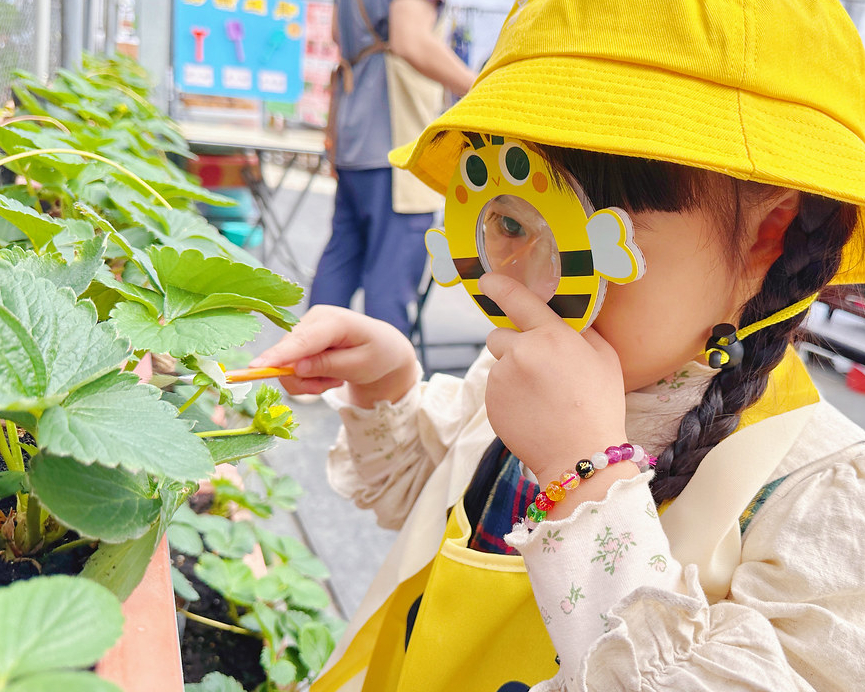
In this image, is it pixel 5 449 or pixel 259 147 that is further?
pixel 259 147

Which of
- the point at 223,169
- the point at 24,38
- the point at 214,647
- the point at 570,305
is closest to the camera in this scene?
the point at 570,305

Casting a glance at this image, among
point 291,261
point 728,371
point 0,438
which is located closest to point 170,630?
point 0,438

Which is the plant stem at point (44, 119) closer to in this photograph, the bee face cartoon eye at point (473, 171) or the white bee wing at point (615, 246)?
the bee face cartoon eye at point (473, 171)

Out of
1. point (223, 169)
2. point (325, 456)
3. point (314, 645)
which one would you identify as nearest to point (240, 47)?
point (223, 169)

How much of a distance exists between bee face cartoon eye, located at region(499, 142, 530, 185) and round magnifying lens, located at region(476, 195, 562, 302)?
0.07ft

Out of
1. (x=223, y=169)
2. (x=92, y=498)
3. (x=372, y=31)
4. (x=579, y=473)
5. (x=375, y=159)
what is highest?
(x=372, y=31)

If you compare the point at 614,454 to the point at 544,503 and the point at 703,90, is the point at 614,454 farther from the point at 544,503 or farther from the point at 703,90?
the point at 703,90

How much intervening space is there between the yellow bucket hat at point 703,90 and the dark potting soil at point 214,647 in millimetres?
609

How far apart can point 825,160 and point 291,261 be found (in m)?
3.78

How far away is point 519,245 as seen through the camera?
2.23 ft

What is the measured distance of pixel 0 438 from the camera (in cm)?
41

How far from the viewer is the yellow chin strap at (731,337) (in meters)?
0.65

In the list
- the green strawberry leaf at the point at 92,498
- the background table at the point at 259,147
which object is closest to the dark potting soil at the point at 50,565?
the green strawberry leaf at the point at 92,498

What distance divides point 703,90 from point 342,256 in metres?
1.93
